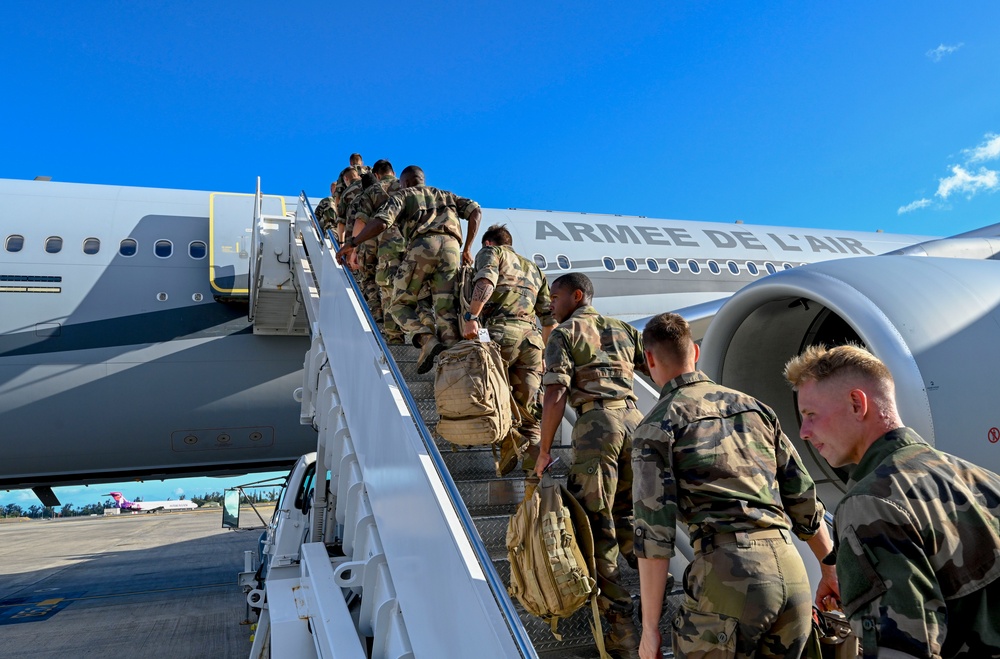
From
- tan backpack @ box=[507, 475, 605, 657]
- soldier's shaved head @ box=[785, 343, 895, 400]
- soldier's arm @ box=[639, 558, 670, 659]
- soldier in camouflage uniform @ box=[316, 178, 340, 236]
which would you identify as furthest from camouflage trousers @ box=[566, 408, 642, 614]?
soldier in camouflage uniform @ box=[316, 178, 340, 236]

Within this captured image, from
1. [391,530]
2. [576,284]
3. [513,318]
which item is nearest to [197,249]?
[513,318]

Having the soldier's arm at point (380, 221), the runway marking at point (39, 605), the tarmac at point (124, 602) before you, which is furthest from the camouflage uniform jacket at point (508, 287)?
the runway marking at point (39, 605)

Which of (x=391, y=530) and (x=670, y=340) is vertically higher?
(x=670, y=340)

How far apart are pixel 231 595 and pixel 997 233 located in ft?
34.6

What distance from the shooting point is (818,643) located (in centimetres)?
188

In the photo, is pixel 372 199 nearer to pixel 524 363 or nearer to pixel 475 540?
pixel 524 363

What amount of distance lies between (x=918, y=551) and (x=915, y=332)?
262 centimetres

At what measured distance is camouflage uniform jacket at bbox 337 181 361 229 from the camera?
5.82 m

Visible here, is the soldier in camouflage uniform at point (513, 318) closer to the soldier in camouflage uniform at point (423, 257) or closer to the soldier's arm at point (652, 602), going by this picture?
the soldier in camouflage uniform at point (423, 257)

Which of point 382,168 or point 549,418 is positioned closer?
point 549,418

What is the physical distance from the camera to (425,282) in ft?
14.1

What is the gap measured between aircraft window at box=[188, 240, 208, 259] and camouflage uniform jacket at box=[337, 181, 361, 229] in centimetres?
223

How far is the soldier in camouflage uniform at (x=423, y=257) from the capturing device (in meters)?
4.20

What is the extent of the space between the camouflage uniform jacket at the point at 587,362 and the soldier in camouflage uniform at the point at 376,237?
220 centimetres
